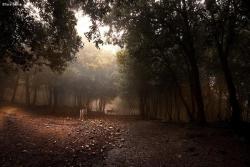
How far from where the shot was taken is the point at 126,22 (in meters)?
23.9

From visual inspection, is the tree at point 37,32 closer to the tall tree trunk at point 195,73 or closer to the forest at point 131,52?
the forest at point 131,52

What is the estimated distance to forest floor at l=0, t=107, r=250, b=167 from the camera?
466 inches

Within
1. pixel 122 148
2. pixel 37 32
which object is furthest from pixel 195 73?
pixel 37 32

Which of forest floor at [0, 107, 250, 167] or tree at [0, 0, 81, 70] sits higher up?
tree at [0, 0, 81, 70]

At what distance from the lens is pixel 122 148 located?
14312 millimetres

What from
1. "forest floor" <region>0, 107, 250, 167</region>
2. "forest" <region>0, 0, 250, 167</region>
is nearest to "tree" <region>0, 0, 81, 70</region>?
"forest" <region>0, 0, 250, 167</region>

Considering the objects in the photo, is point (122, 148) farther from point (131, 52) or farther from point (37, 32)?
point (131, 52)

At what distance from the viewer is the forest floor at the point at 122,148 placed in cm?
1184

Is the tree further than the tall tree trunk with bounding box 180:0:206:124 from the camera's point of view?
No

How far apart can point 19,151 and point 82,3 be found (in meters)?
8.13

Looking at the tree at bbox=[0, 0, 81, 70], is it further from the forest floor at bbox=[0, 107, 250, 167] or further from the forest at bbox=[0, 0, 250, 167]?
the forest floor at bbox=[0, 107, 250, 167]

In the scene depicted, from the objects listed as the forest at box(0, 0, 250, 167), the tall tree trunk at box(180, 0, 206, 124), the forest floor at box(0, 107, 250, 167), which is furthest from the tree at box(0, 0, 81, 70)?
the tall tree trunk at box(180, 0, 206, 124)

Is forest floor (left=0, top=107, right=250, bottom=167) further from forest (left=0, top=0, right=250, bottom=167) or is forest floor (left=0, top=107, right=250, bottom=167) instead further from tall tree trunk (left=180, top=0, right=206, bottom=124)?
tall tree trunk (left=180, top=0, right=206, bottom=124)

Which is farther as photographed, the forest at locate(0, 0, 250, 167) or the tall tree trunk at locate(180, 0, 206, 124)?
the tall tree trunk at locate(180, 0, 206, 124)
